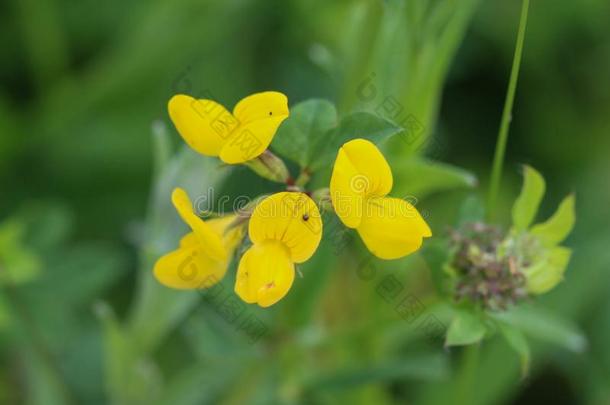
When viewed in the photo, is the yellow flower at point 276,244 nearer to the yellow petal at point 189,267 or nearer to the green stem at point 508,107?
the yellow petal at point 189,267

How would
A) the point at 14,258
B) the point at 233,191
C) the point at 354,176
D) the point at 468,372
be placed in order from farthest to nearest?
the point at 233,191, the point at 14,258, the point at 468,372, the point at 354,176

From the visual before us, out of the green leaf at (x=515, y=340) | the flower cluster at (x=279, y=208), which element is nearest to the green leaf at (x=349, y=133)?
the flower cluster at (x=279, y=208)

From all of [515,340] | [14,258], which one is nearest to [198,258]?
[515,340]

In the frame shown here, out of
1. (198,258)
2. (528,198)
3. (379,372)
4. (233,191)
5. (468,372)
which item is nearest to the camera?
(198,258)

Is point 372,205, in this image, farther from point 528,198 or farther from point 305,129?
point 528,198

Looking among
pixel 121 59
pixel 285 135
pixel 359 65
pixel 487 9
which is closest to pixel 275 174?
pixel 285 135

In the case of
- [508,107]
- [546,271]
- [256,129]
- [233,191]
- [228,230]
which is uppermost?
[256,129]

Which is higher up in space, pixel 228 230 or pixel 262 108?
pixel 262 108
